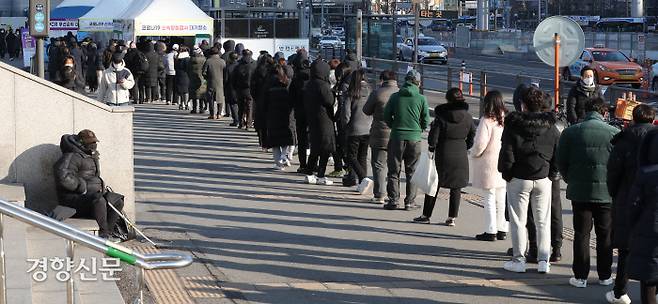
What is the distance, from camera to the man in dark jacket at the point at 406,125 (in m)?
13.5

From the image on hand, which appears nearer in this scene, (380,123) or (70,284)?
(70,284)

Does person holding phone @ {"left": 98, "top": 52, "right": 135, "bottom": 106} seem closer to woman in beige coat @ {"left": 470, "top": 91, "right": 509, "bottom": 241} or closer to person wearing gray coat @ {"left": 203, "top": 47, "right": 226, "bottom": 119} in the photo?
person wearing gray coat @ {"left": 203, "top": 47, "right": 226, "bottom": 119}

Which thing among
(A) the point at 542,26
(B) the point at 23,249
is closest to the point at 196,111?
(A) the point at 542,26

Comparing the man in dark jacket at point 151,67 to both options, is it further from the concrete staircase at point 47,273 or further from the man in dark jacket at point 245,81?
the concrete staircase at point 47,273

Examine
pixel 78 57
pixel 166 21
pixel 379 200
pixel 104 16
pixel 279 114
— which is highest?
pixel 104 16

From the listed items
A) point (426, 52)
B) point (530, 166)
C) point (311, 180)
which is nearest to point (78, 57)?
point (311, 180)

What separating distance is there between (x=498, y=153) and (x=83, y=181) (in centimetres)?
408

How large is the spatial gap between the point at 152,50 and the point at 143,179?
489 inches

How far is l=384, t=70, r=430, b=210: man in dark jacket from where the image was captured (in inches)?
533

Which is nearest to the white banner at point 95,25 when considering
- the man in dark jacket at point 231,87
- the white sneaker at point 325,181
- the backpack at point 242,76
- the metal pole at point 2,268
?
the man in dark jacket at point 231,87

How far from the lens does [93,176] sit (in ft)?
39.0

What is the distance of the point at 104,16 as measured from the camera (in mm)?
38625

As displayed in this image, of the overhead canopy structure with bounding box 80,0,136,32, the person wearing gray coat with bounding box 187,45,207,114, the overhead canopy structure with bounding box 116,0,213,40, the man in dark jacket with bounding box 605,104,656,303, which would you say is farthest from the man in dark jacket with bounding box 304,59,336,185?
the overhead canopy structure with bounding box 80,0,136,32

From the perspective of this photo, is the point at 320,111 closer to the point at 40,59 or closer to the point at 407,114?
the point at 407,114
